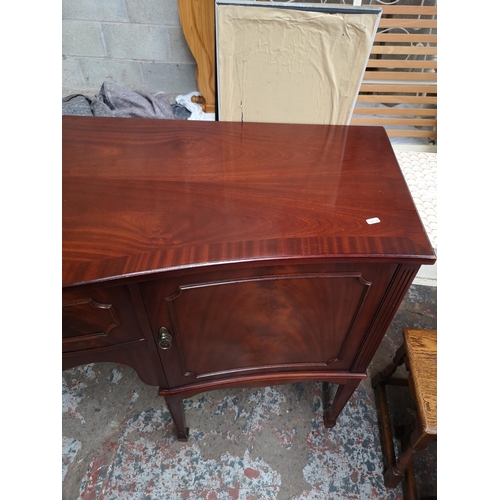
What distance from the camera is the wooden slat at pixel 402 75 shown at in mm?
Answer: 1504

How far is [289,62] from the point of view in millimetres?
970

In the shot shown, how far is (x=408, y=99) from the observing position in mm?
1552

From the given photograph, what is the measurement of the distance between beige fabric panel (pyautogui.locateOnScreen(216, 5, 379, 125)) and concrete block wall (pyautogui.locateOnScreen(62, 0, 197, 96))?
0.81 m

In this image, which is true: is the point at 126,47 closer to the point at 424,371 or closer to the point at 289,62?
the point at 289,62

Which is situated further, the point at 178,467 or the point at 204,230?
the point at 178,467

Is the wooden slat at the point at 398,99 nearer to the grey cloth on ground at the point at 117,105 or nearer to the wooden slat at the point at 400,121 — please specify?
the wooden slat at the point at 400,121

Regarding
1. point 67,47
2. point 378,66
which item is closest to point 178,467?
point 378,66

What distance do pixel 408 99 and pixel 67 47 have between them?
1535 mm

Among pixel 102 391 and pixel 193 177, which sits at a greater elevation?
pixel 193 177

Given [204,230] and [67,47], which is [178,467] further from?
[67,47]

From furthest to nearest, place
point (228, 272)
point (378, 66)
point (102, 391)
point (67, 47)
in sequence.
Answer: point (67, 47), point (378, 66), point (102, 391), point (228, 272)

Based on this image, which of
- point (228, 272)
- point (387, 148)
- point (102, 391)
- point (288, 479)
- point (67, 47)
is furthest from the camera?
point (67, 47)

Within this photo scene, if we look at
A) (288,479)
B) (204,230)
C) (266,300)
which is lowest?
(288,479)

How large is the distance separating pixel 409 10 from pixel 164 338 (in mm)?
1471
